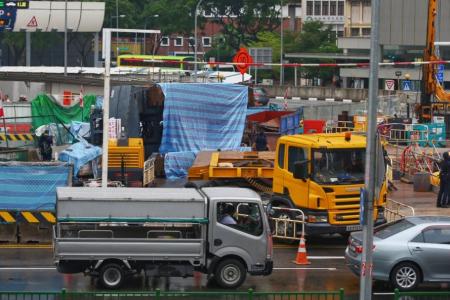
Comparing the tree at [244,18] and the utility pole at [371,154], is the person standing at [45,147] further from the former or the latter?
the tree at [244,18]

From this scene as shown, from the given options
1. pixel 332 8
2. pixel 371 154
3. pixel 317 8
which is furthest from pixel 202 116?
pixel 317 8

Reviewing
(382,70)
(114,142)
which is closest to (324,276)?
(114,142)

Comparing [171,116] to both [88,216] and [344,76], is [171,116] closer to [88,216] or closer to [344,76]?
[88,216]

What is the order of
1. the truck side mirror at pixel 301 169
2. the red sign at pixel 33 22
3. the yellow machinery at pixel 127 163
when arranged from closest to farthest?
the truck side mirror at pixel 301 169
the yellow machinery at pixel 127 163
the red sign at pixel 33 22

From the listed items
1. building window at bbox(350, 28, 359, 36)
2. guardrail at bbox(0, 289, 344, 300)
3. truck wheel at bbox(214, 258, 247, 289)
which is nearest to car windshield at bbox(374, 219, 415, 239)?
truck wheel at bbox(214, 258, 247, 289)

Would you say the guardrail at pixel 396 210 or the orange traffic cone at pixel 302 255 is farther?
the guardrail at pixel 396 210

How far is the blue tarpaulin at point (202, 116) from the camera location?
3850cm

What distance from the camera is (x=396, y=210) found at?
1169 inches

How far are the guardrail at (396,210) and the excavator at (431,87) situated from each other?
19729mm

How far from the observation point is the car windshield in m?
20.6

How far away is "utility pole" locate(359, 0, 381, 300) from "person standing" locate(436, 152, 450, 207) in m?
14.6

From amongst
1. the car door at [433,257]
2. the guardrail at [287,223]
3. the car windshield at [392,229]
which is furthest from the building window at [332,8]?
the car door at [433,257]

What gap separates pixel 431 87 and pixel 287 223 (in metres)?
28.1

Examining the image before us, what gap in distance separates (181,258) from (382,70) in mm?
70837
